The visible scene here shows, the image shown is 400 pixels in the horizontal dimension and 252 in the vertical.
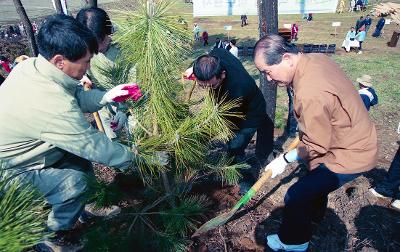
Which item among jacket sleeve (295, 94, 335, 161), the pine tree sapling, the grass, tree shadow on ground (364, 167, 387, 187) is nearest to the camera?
the pine tree sapling

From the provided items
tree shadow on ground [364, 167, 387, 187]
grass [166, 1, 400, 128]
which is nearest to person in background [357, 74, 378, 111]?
tree shadow on ground [364, 167, 387, 187]

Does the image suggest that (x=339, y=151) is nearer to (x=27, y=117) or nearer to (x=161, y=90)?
(x=161, y=90)

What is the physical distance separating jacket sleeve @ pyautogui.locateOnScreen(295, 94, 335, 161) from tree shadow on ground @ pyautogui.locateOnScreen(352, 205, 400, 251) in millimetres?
1192

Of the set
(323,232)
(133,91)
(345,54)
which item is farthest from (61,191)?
(345,54)

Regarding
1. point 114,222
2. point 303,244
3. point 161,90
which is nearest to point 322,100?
point 161,90

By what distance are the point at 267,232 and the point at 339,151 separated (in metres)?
1.09

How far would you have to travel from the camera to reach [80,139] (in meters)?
1.66

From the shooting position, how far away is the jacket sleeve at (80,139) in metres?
1.63

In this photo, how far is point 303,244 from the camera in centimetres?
225

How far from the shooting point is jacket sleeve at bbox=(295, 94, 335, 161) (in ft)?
5.67

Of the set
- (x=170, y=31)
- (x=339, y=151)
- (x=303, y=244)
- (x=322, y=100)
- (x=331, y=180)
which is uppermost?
(x=170, y=31)

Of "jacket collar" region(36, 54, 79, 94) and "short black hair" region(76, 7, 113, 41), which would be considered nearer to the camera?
"jacket collar" region(36, 54, 79, 94)

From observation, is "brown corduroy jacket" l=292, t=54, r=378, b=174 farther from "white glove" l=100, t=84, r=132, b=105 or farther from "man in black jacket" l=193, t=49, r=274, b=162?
"white glove" l=100, t=84, r=132, b=105

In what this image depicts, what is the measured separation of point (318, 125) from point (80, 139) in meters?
1.43
